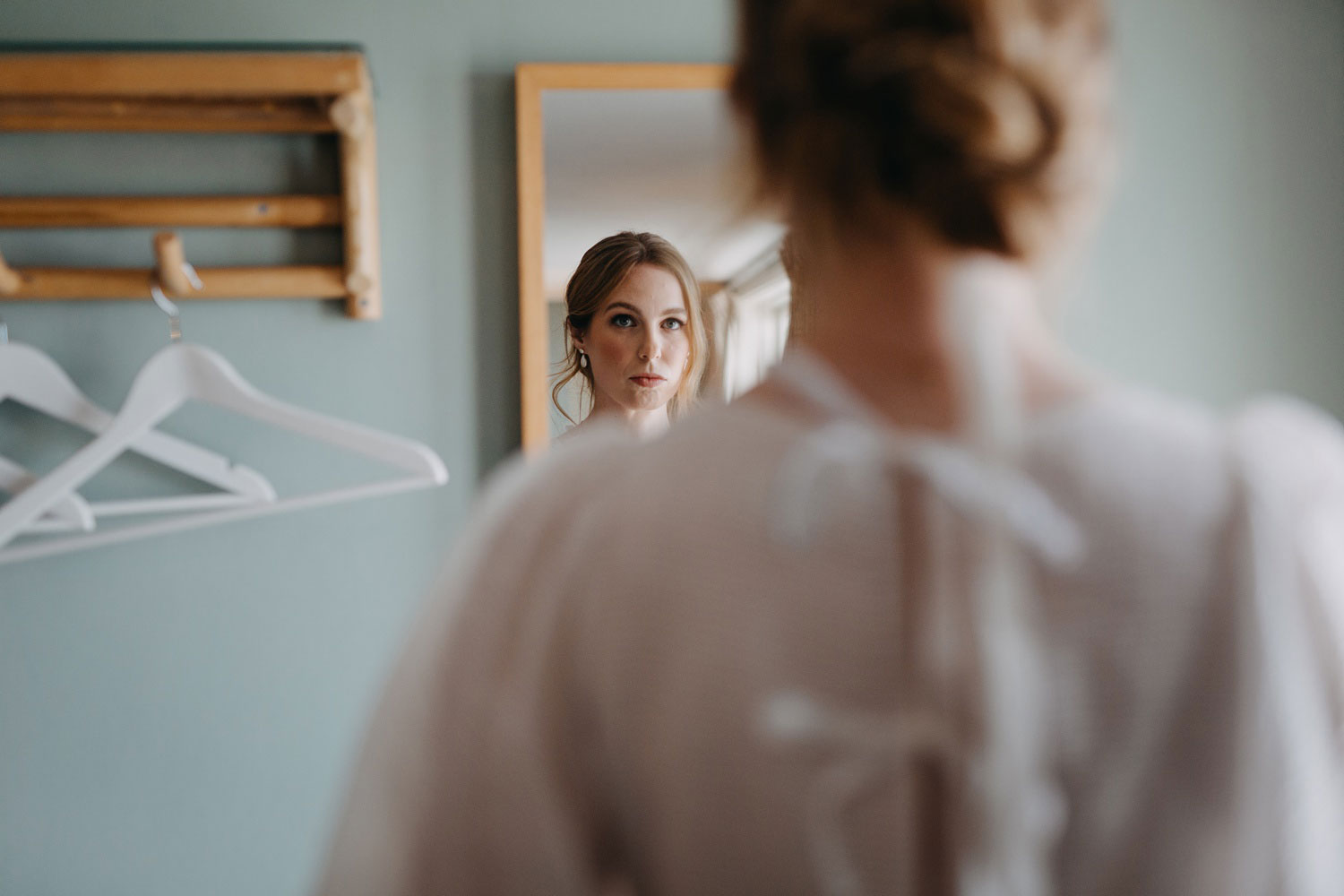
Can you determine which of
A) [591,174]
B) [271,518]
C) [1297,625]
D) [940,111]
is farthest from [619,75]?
[1297,625]

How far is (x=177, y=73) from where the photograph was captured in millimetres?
1309

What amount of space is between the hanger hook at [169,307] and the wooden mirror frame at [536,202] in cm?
45

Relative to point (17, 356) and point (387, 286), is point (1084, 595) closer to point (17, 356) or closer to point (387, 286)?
point (387, 286)

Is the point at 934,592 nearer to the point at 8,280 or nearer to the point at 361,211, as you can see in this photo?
the point at 361,211

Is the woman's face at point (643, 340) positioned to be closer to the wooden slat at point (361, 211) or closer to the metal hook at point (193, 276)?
the wooden slat at point (361, 211)

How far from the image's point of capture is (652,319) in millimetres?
1264

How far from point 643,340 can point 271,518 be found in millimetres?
615

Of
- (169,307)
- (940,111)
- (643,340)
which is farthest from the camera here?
(169,307)

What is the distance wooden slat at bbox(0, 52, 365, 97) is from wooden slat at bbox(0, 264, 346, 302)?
0.24 m

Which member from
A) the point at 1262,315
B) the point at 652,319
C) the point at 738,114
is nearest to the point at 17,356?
the point at 652,319

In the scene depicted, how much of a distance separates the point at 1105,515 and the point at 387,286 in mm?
1227

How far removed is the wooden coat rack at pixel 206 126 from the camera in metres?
1.31

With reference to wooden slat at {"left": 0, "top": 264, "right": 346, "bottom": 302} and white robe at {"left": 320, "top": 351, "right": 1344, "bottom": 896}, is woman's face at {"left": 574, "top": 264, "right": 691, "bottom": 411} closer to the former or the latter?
wooden slat at {"left": 0, "top": 264, "right": 346, "bottom": 302}

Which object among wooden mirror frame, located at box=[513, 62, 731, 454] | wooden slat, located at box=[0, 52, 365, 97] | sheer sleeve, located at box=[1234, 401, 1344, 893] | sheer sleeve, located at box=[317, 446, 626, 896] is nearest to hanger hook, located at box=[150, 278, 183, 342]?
wooden slat, located at box=[0, 52, 365, 97]
